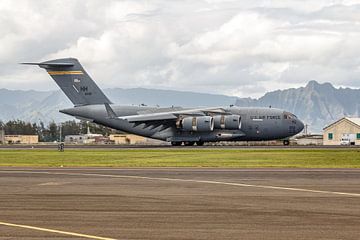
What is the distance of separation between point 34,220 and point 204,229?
13.7ft

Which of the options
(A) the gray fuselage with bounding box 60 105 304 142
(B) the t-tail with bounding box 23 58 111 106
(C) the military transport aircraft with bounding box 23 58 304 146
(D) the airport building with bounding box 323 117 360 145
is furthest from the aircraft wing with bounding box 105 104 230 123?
(D) the airport building with bounding box 323 117 360 145

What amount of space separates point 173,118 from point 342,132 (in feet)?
166

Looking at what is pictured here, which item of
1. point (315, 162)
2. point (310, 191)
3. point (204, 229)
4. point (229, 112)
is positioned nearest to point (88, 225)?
point (204, 229)

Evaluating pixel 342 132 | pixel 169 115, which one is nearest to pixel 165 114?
pixel 169 115

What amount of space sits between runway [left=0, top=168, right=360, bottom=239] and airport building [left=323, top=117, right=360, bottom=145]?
9196 centimetres

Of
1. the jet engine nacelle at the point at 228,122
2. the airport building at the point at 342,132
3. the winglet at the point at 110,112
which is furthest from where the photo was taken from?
the airport building at the point at 342,132

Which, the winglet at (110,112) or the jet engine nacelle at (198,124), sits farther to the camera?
the jet engine nacelle at (198,124)

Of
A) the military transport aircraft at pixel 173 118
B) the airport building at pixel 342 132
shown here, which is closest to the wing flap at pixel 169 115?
the military transport aircraft at pixel 173 118

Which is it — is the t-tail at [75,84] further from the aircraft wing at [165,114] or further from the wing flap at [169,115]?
the wing flap at [169,115]

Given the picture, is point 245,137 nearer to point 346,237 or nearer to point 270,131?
point 270,131

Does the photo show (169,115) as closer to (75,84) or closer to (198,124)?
(198,124)

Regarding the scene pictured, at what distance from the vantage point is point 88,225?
1612 centimetres

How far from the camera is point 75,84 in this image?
278ft

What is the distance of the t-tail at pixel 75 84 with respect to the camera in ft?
278
